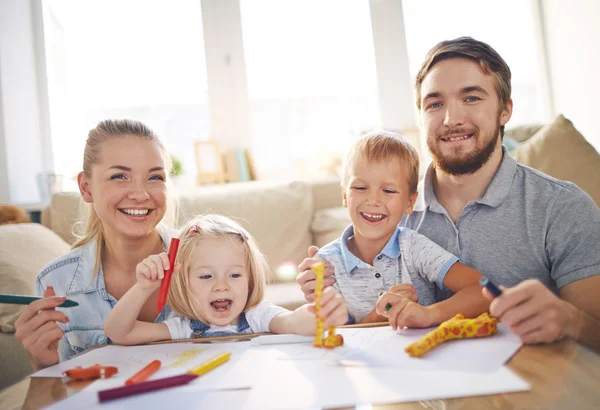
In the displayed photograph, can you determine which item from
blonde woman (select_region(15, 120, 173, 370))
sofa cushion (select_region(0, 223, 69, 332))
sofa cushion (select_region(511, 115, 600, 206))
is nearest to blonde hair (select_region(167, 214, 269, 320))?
blonde woman (select_region(15, 120, 173, 370))

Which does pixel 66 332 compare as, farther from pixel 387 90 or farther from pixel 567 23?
pixel 567 23

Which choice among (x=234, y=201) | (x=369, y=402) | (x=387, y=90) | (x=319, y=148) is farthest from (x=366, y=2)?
(x=369, y=402)

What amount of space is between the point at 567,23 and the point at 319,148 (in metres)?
1.75

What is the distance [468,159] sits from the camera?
1.26 meters

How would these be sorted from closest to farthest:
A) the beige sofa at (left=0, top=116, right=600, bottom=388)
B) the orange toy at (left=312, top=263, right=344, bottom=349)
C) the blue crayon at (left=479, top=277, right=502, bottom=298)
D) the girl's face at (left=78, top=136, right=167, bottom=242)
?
the blue crayon at (left=479, top=277, right=502, bottom=298) → the orange toy at (left=312, top=263, right=344, bottom=349) → the girl's face at (left=78, top=136, right=167, bottom=242) → the beige sofa at (left=0, top=116, right=600, bottom=388)

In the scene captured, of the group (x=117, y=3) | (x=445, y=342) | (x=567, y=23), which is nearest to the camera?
(x=445, y=342)

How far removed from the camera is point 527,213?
47.3 inches

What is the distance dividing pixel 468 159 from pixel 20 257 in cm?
146

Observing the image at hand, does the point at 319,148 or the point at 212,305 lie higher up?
the point at 319,148

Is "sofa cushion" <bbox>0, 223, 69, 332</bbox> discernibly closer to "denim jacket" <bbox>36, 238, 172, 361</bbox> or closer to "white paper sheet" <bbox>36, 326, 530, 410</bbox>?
"denim jacket" <bbox>36, 238, 172, 361</bbox>

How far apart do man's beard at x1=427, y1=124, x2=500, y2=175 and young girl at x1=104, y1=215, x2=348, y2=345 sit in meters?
0.54

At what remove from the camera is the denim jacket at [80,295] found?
3.99 feet

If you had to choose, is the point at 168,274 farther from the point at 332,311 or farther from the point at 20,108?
the point at 20,108

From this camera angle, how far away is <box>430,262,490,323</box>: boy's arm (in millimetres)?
919
